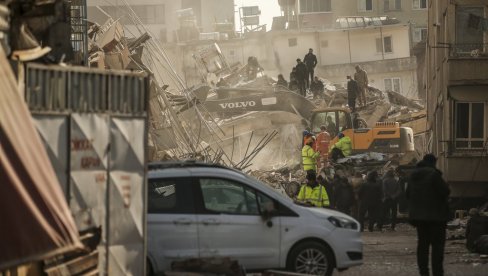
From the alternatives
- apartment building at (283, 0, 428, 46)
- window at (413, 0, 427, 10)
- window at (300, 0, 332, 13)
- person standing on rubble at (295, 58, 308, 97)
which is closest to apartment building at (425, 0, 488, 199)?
person standing on rubble at (295, 58, 308, 97)

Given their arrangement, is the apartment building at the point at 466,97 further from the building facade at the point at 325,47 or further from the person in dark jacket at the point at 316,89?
the building facade at the point at 325,47

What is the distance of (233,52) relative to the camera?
83812 mm

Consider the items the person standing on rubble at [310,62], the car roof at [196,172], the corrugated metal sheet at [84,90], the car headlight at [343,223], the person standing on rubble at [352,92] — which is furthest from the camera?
the person standing on rubble at [310,62]

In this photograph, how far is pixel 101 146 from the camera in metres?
11.7

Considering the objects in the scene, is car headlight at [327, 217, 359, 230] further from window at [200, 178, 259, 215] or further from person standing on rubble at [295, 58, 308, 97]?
person standing on rubble at [295, 58, 308, 97]

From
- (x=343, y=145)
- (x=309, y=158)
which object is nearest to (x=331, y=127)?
(x=343, y=145)

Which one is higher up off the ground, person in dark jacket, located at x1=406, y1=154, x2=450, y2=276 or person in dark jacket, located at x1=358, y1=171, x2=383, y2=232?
person in dark jacket, located at x1=406, y1=154, x2=450, y2=276

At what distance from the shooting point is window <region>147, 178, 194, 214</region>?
14828mm

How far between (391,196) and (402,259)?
9.38 m

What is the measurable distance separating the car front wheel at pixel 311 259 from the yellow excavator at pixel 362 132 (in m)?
24.6

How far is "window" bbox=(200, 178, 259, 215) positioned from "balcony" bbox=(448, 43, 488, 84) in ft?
60.6

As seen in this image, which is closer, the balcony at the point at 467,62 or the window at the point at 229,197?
the window at the point at 229,197

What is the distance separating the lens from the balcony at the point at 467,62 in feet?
105

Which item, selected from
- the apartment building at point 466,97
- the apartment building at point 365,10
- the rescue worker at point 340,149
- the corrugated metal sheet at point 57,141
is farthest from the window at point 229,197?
the apartment building at point 365,10
